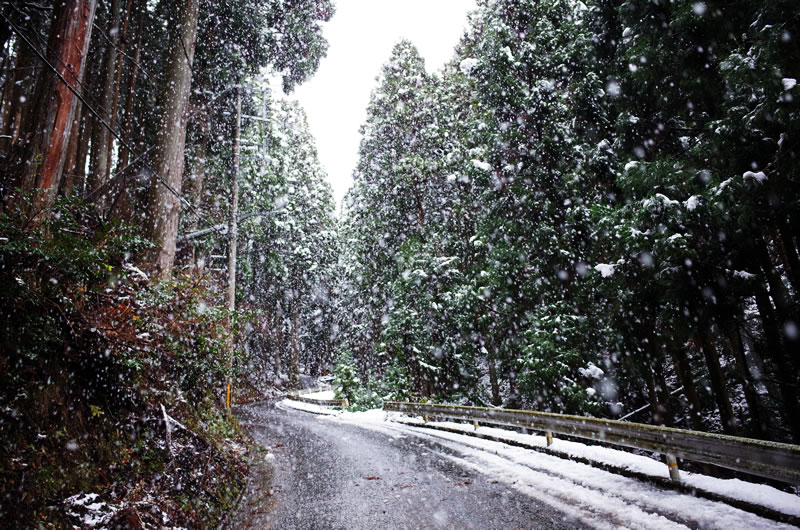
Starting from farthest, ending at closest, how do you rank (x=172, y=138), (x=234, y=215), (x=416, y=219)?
(x=416, y=219) → (x=234, y=215) → (x=172, y=138)

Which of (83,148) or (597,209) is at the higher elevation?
(83,148)

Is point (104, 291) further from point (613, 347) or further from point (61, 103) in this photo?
point (613, 347)

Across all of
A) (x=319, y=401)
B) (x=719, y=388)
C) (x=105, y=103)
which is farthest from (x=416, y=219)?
(x=719, y=388)

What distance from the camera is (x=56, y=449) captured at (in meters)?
4.26

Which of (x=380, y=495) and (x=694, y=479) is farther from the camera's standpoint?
(x=380, y=495)

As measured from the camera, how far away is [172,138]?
958 cm

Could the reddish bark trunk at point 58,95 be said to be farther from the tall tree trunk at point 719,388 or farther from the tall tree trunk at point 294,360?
the tall tree trunk at point 294,360

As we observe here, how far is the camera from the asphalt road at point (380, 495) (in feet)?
16.8

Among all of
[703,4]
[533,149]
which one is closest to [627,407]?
[533,149]

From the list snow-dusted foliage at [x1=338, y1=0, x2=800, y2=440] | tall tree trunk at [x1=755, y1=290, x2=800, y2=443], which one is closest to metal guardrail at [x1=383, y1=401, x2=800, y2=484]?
snow-dusted foliage at [x1=338, y1=0, x2=800, y2=440]

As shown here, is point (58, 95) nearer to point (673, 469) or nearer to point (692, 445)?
point (692, 445)

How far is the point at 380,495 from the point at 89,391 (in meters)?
3.95

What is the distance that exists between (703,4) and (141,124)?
54.3 ft

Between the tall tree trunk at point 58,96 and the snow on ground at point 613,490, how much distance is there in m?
7.85
